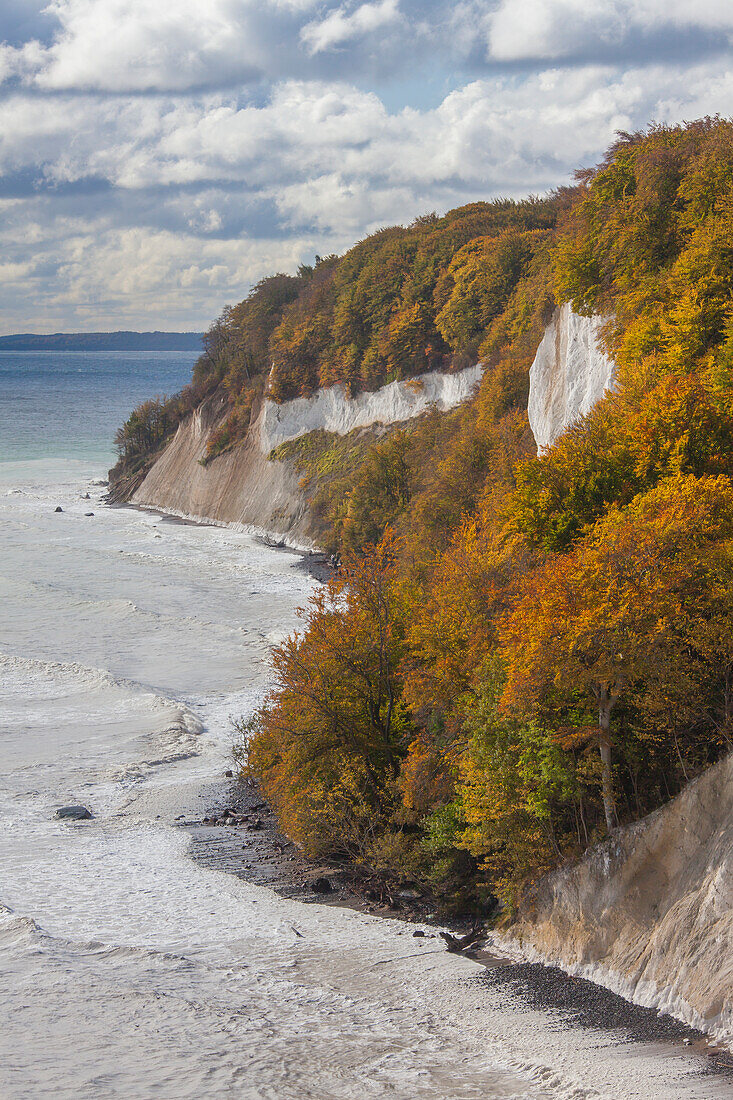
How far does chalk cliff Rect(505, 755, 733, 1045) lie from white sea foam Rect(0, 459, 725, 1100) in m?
1.20

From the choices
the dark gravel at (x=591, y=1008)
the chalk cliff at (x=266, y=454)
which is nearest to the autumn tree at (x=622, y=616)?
the dark gravel at (x=591, y=1008)

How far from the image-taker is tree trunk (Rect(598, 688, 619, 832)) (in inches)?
→ 634

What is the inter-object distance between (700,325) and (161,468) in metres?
69.7

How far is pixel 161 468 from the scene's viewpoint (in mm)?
88625

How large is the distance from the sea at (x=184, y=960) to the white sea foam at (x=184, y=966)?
5cm

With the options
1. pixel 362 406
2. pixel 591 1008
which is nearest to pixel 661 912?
pixel 591 1008

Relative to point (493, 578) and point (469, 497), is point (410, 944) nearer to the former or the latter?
point (493, 578)

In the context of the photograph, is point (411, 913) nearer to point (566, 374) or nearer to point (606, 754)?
point (606, 754)

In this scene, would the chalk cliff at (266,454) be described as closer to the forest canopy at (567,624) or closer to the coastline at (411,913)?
the forest canopy at (567,624)

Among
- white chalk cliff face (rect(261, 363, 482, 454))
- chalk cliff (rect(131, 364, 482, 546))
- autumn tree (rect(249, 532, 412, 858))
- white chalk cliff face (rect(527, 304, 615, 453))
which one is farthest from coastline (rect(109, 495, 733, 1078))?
chalk cliff (rect(131, 364, 482, 546))

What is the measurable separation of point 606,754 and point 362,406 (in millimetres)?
56848

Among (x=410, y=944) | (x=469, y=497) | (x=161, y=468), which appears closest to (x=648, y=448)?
(x=410, y=944)

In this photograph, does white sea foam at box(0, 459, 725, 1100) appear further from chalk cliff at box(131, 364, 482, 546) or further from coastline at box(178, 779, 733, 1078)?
chalk cliff at box(131, 364, 482, 546)

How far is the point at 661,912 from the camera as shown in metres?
14.9
